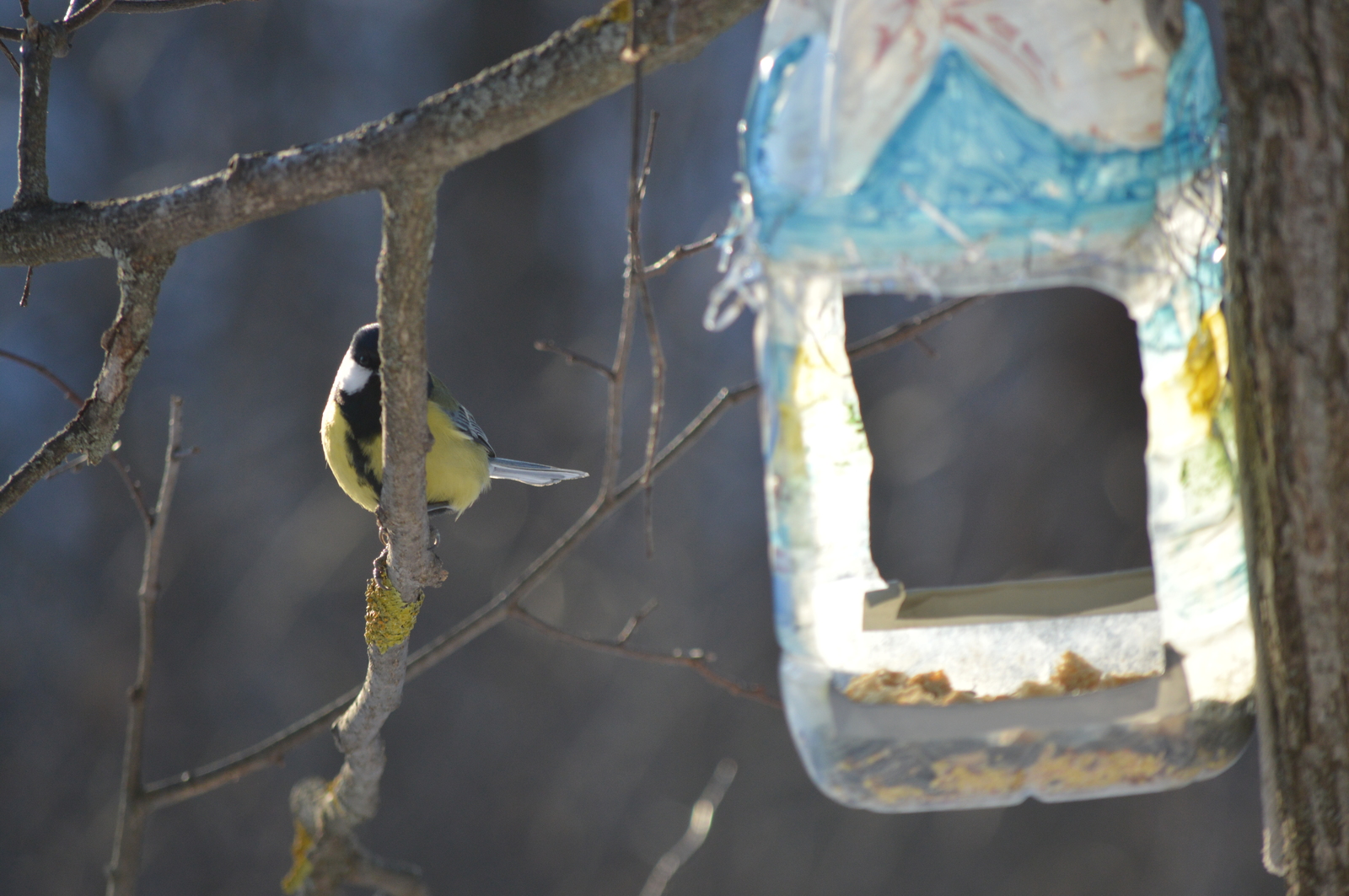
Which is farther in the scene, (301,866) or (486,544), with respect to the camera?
(486,544)

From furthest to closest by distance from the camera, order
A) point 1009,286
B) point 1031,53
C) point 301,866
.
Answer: point 301,866 → point 1009,286 → point 1031,53

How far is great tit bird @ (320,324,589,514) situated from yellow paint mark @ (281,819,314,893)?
620mm

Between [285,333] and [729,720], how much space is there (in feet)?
7.89

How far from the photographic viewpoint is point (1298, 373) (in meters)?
0.96

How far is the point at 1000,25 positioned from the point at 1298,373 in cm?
44

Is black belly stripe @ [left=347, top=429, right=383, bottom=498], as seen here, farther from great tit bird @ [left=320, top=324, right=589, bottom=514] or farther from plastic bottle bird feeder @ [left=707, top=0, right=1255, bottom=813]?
plastic bottle bird feeder @ [left=707, top=0, right=1255, bottom=813]

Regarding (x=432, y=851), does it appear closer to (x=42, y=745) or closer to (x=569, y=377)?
(x=42, y=745)

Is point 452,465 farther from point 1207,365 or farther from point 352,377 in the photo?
point 1207,365

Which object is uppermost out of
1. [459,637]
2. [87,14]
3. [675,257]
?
[87,14]

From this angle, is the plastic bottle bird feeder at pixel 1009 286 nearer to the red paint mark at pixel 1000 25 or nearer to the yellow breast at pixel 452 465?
the red paint mark at pixel 1000 25

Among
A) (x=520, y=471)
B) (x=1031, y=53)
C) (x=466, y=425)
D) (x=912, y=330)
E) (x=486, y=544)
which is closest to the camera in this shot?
(x=1031, y=53)

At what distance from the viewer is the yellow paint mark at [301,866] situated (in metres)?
1.94

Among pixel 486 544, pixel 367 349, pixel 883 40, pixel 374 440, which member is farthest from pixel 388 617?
pixel 486 544

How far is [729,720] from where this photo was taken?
14.4ft
